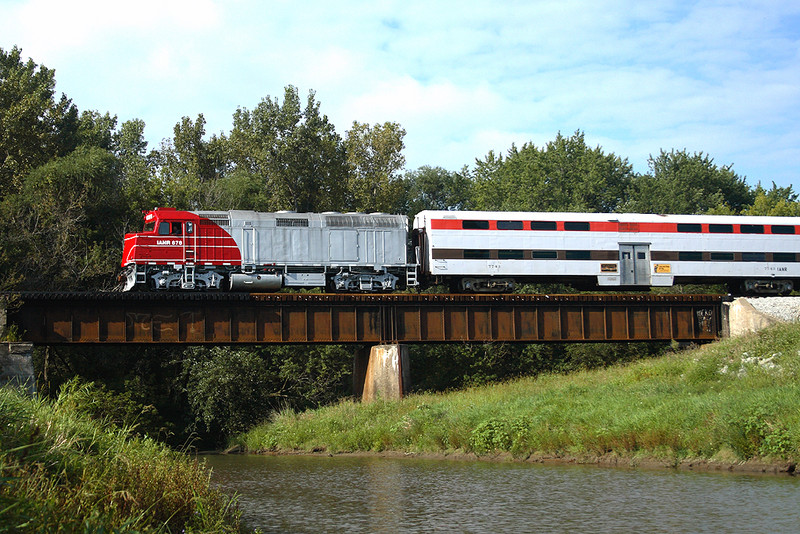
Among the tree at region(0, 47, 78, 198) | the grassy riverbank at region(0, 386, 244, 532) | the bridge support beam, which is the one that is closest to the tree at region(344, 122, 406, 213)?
the tree at region(0, 47, 78, 198)

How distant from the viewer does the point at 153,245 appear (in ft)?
115

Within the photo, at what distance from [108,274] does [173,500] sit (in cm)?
3720

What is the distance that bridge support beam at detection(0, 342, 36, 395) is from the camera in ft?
99.6

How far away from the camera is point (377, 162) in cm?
7794

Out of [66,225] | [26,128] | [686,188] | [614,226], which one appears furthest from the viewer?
[686,188]

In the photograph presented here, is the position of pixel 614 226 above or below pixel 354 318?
above

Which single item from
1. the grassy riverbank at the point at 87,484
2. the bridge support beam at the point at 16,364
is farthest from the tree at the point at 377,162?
the grassy riverbank at the point at 87,484

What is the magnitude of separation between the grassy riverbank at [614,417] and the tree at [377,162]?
38.1 m

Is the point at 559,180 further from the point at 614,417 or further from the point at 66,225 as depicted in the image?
the point at 614,417

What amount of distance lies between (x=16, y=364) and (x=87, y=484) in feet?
64.9

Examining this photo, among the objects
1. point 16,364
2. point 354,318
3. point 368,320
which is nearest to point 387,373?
point 368,320

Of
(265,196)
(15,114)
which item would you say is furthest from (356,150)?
(15,114)

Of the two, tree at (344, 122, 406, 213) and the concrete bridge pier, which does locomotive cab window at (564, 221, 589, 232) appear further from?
tree at (344, 122, 406, 213)

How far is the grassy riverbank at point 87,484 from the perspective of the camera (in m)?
11.2
